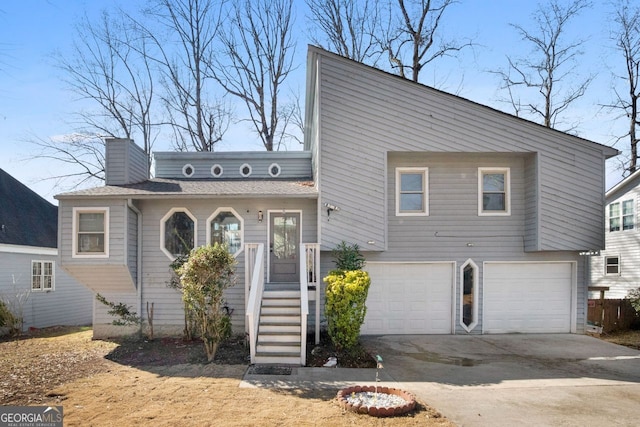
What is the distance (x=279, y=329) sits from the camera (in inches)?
316

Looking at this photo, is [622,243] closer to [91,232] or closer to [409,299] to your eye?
[409,299]

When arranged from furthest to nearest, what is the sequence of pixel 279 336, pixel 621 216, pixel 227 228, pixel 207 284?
1. pixel 621 216
2. pixel 227 228
3. pixel 279 336
4. pixel 207 284

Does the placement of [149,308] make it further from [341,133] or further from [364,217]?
[341,133]

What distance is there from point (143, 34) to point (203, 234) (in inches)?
628

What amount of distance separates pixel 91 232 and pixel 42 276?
666 cm

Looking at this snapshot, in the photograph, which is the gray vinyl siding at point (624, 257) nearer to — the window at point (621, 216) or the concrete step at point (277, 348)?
the window at point (621, 216)

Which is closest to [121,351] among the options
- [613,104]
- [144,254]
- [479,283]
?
[144,254]

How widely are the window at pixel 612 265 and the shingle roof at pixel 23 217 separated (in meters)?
21.4

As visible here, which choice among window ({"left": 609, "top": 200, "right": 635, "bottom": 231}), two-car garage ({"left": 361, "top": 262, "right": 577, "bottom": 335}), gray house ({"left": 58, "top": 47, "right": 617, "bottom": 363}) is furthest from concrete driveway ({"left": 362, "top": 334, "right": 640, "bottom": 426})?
window ({"left": 609, "top": 200, "right": 635, "bottom": 231})

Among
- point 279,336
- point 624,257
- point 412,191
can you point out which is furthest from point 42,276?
point 624,257

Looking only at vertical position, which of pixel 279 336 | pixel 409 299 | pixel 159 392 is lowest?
pixel 159 392

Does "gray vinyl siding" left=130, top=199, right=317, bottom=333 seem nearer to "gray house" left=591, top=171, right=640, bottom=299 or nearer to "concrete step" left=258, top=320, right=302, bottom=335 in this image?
"concrete step" left=258, top=320, right=302, bottom=335

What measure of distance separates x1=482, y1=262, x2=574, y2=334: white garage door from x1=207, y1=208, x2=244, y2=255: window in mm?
6351

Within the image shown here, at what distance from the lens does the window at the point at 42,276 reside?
13.5m
